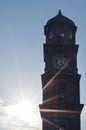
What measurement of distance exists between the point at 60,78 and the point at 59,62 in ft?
6.60

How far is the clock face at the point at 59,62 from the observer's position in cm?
5191

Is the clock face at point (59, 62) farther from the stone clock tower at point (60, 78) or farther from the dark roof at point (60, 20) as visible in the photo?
the dark roof at point (60, 20)

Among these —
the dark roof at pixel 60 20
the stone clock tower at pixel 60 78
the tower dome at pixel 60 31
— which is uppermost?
the dark roof at pixel 60 20

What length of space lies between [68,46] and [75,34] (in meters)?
2.42

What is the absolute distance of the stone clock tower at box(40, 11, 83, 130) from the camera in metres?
49.6

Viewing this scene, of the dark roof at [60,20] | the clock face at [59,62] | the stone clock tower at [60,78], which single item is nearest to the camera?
the stone clock tower at [60,78]

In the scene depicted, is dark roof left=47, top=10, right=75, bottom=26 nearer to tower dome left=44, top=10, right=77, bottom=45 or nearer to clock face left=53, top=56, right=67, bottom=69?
tower dome left=44, top=10, right=77, bottom=45

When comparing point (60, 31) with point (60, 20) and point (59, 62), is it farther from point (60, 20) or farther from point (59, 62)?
point (59, 62)

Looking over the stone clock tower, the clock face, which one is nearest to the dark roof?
the stone clock tower

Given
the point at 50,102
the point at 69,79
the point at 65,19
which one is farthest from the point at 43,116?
the point at 65,19

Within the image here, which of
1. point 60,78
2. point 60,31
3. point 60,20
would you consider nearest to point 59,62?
point 60,78

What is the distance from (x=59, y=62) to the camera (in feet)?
171

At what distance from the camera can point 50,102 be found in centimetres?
5016

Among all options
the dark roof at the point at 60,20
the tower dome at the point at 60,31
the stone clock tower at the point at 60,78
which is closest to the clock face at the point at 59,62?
the stone clock tower at the point at 60,78
